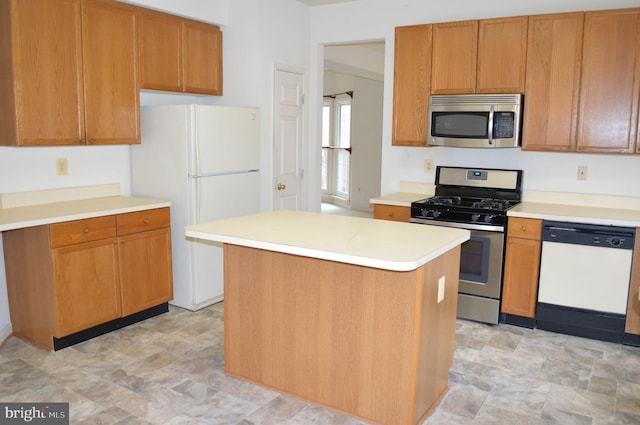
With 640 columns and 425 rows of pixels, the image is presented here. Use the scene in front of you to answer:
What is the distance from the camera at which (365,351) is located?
102 inches

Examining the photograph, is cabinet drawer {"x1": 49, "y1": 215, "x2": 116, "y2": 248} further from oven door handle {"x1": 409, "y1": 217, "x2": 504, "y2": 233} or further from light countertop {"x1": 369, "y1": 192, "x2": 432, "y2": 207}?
oven door handle {"x1": 409, "y1": 217, "x2": 504, "y2": 233}

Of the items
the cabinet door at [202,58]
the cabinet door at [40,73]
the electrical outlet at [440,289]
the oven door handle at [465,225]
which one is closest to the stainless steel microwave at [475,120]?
the oven door handle at [465,225]

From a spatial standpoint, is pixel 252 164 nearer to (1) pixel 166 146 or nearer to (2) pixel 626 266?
(1) pixel 166 146

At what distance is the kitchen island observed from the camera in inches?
95.8

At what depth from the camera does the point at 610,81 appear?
3.69 meters

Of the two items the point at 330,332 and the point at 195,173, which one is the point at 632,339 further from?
the point at 195,173

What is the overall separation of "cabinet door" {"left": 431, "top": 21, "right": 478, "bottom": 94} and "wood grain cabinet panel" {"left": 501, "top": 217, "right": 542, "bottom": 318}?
3.86ft

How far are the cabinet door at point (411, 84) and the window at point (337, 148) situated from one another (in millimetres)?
4895

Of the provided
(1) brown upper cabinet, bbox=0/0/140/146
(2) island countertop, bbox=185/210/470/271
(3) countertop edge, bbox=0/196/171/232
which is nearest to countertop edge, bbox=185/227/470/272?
(2) island countertop, bbox=185/210/470/271

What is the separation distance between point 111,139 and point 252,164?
1.21 metres

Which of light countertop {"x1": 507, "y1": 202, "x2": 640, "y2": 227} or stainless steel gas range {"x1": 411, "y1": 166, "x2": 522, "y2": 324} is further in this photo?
stainless steel gas range {"x1": 411, "y1": 166, "x2": 522, "y2": 324}

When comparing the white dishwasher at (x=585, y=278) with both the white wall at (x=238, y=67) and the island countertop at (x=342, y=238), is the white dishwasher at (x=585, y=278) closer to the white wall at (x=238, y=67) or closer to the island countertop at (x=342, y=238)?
the island countertop at (x=342, y=238)

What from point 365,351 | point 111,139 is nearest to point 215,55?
point 111,139
